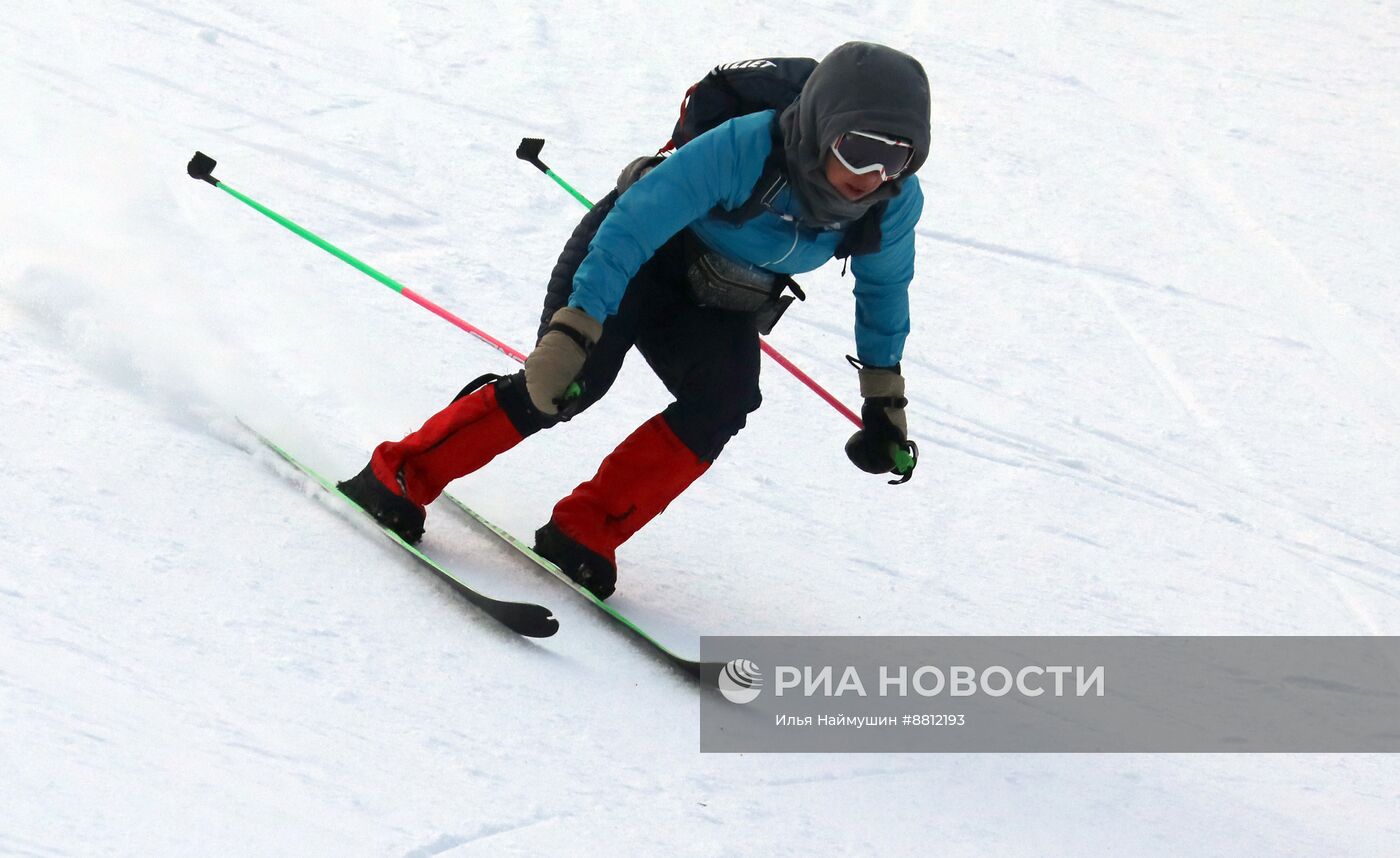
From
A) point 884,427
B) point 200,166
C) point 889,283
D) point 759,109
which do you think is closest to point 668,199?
point 759,109

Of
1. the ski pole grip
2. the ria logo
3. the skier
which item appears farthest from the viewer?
the ski pole grip

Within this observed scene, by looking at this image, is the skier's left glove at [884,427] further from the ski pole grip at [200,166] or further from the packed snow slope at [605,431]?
the ski pole grip at [200,166]

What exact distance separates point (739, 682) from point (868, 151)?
4.04 feet

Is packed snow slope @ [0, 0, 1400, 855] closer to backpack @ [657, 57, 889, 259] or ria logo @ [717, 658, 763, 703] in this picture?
ria logo @ [717, 658, 763, 703]

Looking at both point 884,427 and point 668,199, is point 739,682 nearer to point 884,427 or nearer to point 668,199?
point 884,427

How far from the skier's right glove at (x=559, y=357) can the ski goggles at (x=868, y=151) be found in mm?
651

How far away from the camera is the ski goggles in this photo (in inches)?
120

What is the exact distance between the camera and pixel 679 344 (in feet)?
11.7

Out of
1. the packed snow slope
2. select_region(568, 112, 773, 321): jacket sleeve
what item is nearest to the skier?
select_region(568, 112, 773, 321): jacket sleeve

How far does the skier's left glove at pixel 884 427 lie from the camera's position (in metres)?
3.77

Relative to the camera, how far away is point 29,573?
2889mm

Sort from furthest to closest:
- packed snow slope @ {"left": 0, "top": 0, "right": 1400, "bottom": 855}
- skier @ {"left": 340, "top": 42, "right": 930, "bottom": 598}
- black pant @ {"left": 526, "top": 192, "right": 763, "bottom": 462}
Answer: black pant @ {"left": 526, "top": 192, "right": 763, "bottom": 462}
skier @ {"left": 340, "top": 42, "right": 930, "bottom": 598}
packed snow slope @ {"left": 0, "top": 0, "right": 1400, "bottom": 855}

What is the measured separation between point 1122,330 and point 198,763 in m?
4.83

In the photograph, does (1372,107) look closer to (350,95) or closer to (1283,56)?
(1283,56)
